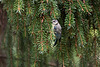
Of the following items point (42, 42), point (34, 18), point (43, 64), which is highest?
point (34, 18)

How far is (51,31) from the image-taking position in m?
0.72

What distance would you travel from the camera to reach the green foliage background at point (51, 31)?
0.71 metres

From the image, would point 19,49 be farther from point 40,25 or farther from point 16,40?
point 40,25

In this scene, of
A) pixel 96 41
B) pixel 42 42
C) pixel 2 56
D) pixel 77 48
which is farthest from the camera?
pixel 2 56

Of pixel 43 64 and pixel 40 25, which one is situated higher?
pixel 40 25

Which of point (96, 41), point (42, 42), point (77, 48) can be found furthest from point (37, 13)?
point (96, 41)

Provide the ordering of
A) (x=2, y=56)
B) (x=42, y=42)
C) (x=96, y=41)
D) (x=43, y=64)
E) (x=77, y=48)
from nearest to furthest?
1. (x=42, y=42)
2. (x=77, y=48)
3. (x=96, y=41)
4. (x=43, y=64)
5. (x=2, y=56)

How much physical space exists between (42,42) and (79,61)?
484 millimetres

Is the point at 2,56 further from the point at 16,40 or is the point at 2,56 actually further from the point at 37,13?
the point at 37,13

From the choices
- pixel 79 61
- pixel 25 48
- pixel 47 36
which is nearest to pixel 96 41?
pixel 79 61

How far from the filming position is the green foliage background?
0.71 meters

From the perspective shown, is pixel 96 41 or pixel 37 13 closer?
pixel 37 13

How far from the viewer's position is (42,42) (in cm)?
72

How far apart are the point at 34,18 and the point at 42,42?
13cm
